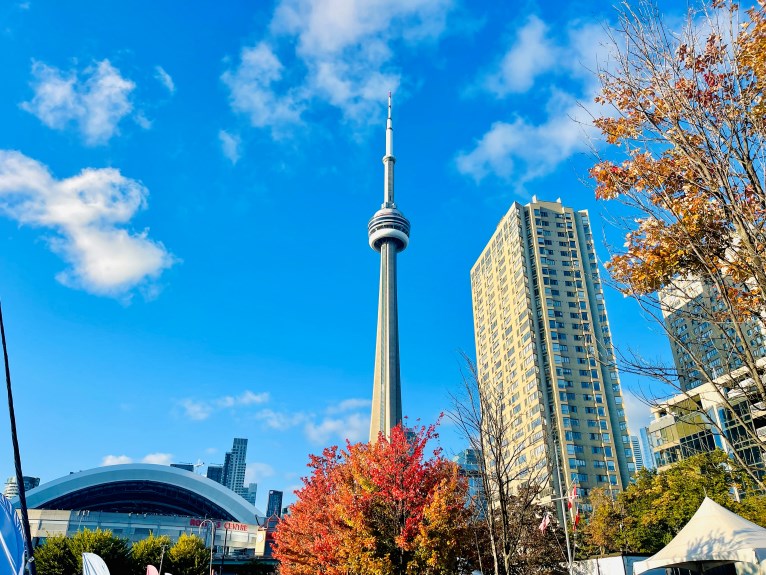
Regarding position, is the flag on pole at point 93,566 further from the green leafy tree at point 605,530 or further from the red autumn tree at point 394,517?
the green leafy tree at point 605,530

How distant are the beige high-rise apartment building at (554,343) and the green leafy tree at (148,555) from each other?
1646 inches

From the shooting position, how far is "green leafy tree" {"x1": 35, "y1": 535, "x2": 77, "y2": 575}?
125ft

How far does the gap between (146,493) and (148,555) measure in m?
45.5

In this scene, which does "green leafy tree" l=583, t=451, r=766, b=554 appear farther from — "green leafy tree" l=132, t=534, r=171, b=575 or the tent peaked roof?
"green leafy tree" l=132, t=534, r=171, b=575

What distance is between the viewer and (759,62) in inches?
261

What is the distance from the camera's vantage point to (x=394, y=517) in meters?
20.9

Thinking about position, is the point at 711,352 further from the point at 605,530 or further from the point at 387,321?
the point at 387,321

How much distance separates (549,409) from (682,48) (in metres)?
73.8

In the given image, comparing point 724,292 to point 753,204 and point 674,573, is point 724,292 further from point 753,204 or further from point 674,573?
point 674,573

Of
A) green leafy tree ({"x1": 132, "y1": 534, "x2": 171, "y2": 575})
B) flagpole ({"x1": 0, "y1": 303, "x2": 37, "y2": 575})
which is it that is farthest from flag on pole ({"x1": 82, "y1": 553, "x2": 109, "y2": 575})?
green leafy tree ({"x1": 132, "y1": 534, "x2": 171, "y2": 575})

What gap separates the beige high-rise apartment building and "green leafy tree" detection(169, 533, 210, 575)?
3905 centimetres

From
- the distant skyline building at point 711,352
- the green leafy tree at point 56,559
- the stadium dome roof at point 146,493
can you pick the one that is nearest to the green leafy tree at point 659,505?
the distant skyline building at point 711,352

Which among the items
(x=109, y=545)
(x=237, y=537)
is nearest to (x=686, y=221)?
(x=109, y=545)

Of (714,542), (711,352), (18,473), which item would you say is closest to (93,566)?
(18,473)
